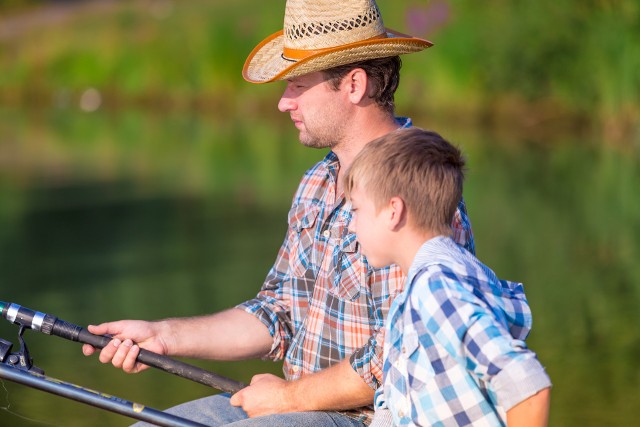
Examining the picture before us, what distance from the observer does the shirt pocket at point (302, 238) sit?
2834 mm

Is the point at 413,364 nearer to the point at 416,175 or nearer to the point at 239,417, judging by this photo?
the point at 416,175

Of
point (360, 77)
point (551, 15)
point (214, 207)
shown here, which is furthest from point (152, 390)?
point (551, 15)

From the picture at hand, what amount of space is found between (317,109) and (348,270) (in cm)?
38

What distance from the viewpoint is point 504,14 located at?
52.1 ft

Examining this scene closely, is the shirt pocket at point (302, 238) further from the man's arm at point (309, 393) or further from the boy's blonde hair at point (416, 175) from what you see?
the boy's blonde hair at point (416, 175)

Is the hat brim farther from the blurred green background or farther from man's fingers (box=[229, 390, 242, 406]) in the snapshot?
the blurred green background

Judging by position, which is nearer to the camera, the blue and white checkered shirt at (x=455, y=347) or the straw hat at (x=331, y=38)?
the blue and white checkered shirt at (x=455, y=347)

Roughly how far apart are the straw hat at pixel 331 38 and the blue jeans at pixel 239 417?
72 cm

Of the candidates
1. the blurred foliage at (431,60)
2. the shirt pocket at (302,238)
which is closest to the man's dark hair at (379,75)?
the shirt pocket at (302,238)

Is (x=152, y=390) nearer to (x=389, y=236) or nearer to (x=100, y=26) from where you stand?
(x=389, y=236)

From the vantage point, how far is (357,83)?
9.17ft

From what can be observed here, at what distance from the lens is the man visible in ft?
8.50

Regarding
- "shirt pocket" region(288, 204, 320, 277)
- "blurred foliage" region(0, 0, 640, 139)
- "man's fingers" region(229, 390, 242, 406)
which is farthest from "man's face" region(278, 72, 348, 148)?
"blurred foliage" region(0, 0, 640, 139)

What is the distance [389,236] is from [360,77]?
25.8 inches
